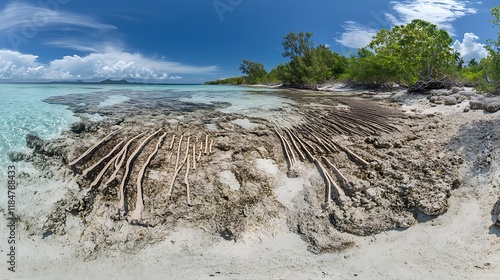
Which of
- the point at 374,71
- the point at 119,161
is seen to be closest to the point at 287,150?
the point at 119,161

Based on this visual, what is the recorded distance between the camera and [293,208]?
493 cm

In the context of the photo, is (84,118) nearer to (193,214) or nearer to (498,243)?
(193,214)

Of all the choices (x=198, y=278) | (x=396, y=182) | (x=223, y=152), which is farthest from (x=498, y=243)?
(x=223, y=152)

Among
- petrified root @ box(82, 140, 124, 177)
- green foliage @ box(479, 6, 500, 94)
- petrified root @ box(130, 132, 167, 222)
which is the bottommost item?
petrified root @ box(130, 132, 167, 222)

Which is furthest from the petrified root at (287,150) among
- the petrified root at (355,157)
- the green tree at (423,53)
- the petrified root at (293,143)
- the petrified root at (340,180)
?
the green tree at (423,53)

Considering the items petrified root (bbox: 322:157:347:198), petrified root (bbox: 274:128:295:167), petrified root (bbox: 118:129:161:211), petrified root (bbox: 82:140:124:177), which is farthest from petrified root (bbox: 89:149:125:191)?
petrified root (bbox: 322:157:347:198)

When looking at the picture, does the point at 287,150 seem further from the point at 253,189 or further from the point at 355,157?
the point at 253,189

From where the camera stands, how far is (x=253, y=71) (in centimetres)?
8219

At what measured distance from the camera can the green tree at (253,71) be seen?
265 feet

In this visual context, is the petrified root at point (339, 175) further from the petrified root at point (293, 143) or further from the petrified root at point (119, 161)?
the petrified root at point (119, 161)

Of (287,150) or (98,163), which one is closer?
(98,163)

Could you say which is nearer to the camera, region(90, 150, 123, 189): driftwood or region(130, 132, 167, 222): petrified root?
region(130, 132, 167, 222): petrified root

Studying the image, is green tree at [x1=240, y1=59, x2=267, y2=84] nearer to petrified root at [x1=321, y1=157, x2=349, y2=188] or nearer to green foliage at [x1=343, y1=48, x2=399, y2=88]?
green foliage at [x1=343, y1=48, x2=399, y2=88]

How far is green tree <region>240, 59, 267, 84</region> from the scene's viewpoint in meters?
80.6
